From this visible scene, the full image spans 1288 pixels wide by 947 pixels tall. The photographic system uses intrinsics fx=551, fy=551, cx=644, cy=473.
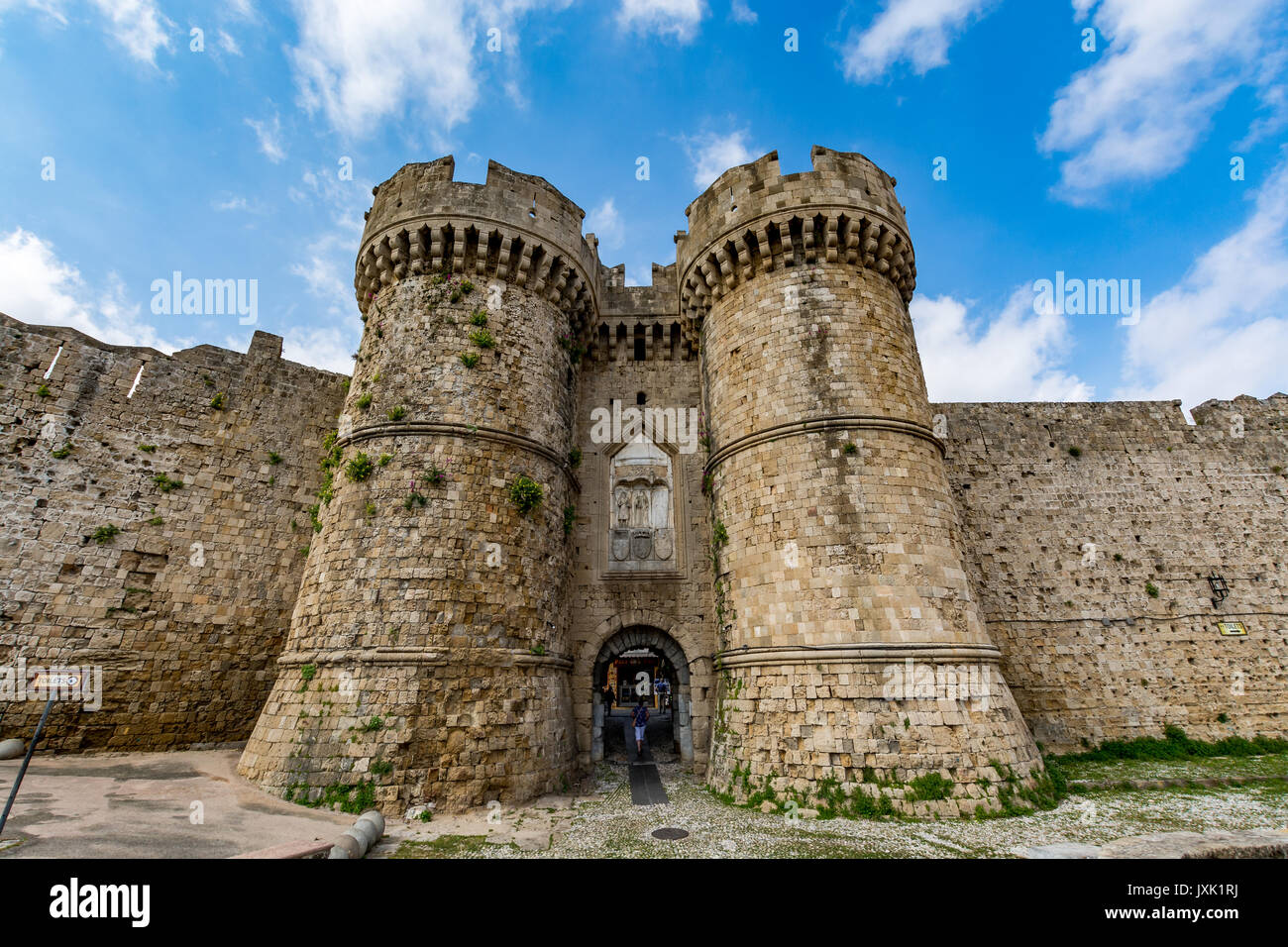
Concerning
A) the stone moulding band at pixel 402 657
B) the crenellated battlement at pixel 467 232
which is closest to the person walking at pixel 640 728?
the stone moulding band at pixel 402 657

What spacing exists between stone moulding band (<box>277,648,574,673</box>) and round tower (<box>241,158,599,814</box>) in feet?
0.10

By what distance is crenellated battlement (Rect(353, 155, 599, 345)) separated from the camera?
10930 mm

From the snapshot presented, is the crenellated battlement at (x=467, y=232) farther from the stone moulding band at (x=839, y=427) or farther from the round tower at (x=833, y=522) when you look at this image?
the stone moulding band at (x=839, y=427)

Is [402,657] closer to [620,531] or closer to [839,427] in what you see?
[620,531]

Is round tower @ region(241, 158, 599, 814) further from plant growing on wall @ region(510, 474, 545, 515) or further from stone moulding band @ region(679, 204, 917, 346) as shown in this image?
stone moulding band @ region(679, 204, 917, 346)

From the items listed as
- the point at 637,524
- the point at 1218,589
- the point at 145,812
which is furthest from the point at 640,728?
the point at 1218,589

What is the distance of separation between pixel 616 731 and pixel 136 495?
1140 centimetres

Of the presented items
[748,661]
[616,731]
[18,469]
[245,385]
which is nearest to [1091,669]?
[748,661]

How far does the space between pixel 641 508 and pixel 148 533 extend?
30.9ft

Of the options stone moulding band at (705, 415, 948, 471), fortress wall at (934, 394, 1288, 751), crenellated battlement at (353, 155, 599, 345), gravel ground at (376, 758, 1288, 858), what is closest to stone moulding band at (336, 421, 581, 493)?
crenellated battlement at (353, 155, 599, 345)

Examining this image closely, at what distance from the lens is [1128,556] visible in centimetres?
1241

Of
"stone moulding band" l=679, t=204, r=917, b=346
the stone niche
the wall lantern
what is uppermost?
"stone moulding band" l=679, t=204, r=917, b=346

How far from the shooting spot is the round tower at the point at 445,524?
8031mm

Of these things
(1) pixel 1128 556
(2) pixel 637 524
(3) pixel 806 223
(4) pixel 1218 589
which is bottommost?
(4) pixel 1218 589
